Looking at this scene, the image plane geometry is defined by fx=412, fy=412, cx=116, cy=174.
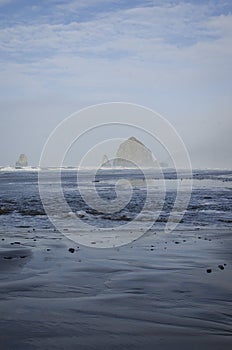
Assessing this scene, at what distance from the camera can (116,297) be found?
5676 millimetres

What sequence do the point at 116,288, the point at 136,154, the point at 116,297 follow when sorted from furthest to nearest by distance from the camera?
the point at 136,154 → the point at 116,288 → the point at 116,297

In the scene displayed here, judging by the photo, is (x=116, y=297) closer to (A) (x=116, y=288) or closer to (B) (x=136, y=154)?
(A) (x=116, y=288)

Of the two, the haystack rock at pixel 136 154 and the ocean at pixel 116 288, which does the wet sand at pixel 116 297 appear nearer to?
the ocean at pixel 116 288

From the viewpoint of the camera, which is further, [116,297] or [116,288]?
[116,288]

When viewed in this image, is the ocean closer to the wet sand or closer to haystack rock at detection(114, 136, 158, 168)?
the wet sand

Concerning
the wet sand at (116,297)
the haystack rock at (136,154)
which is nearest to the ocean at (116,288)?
the wet sand at (116,297)

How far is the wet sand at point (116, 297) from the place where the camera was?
421 cm

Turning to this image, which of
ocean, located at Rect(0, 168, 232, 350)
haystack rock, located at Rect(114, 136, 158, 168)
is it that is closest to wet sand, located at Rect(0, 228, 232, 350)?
ocean, located at Rect(0, 168, 232, 350)

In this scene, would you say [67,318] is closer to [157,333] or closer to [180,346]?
[157,333]

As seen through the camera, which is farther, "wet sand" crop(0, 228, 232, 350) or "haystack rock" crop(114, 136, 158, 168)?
"haystack rock" crop(114, 136, 158, 168)

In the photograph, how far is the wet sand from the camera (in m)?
4.21

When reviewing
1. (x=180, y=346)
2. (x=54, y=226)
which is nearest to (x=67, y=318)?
(x=180, y=346)

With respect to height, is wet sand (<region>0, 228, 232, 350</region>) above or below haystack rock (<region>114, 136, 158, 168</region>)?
below

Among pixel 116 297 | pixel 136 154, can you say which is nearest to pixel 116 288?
pixel 116 297
